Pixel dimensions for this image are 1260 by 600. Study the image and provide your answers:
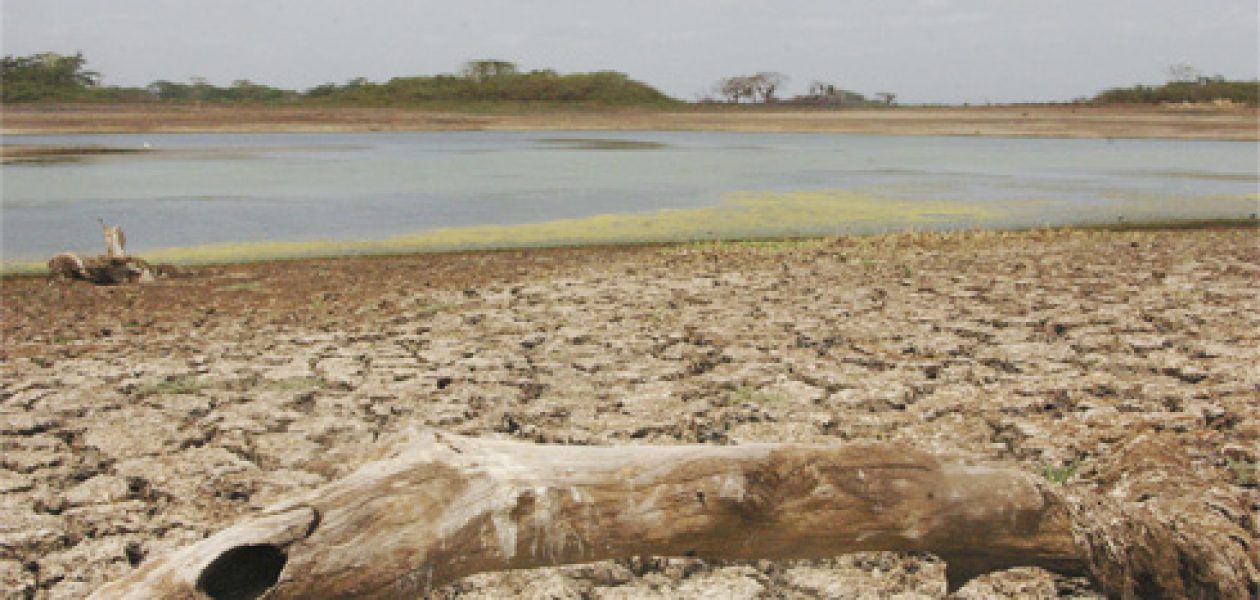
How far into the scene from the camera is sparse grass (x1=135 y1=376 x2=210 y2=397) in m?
5.28

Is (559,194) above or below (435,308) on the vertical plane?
above

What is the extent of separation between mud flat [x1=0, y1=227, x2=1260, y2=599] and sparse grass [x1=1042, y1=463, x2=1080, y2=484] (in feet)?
0.06

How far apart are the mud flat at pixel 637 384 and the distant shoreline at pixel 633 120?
37.8 metres

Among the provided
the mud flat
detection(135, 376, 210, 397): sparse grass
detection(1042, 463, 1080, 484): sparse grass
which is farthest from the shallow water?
detection(1042, 463, 1080, 484): sparse grass

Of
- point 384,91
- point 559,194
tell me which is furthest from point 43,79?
point 559,194

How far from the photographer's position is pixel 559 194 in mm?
18391

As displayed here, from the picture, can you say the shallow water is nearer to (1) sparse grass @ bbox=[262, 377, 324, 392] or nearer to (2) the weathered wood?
(2) the weathered wood

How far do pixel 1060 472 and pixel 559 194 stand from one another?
15.2 metres

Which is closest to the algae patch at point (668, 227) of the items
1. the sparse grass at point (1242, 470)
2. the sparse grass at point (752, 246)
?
the sparse grass at point (752, 246)

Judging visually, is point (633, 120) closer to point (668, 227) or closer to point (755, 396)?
point (668, 227)

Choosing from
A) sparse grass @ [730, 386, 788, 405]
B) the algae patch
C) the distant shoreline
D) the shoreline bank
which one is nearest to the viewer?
sparse grass @ [730, 386, 788, 405]

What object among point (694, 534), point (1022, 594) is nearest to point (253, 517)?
point (694, 534)

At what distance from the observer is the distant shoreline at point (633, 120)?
137ft

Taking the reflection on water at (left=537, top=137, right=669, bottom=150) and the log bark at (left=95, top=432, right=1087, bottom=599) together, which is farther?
the reflection on water at (left=537, top=137, right=669, bottom=150)
